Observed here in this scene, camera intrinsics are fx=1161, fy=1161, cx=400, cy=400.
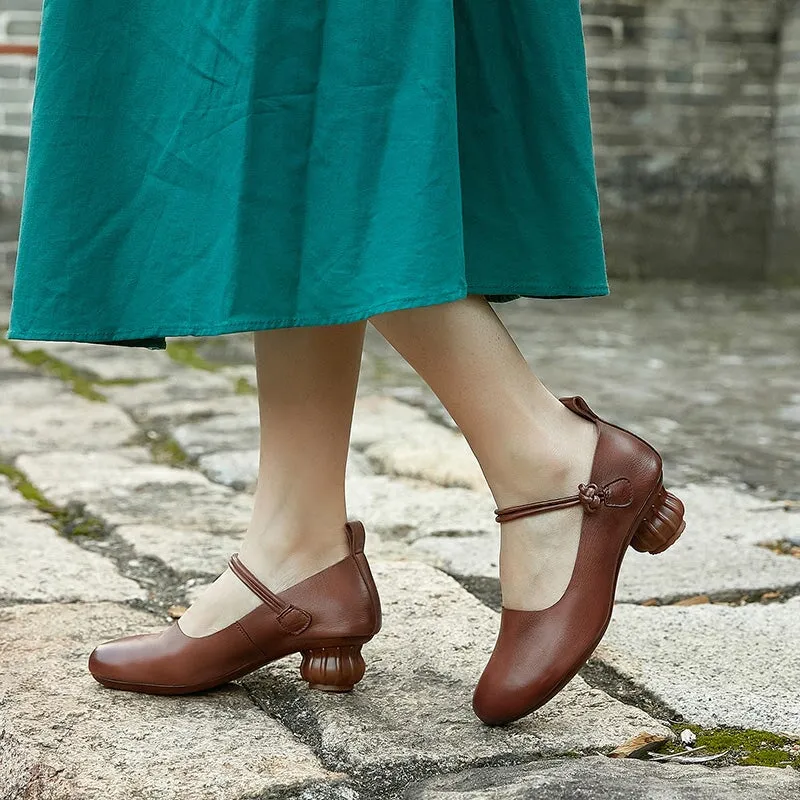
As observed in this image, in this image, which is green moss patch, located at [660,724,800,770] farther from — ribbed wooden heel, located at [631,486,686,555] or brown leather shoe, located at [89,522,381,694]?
brown leather shoe, located at [89,522,381,694]

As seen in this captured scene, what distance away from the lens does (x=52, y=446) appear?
8.30 feet

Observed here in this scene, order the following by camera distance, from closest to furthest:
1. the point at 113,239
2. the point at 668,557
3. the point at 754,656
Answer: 1. the point at 113,239
2. the point at 754,656
3. the point at 668,557

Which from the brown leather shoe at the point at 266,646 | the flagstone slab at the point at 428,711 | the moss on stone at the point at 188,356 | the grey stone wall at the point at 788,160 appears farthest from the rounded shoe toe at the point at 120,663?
the grey stone wall at the point at 788,160

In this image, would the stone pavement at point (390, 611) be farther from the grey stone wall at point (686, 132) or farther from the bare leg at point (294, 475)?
the grey stone wall at point (686, 132)

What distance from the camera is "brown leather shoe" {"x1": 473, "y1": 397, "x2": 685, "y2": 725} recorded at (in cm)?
106

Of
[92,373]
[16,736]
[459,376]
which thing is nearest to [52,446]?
[92,373]

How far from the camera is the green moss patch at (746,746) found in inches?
41.8

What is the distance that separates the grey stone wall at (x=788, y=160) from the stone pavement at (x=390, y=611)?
367 centimetres

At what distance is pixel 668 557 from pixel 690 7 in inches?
219

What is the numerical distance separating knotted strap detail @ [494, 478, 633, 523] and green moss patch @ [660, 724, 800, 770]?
0.24 m

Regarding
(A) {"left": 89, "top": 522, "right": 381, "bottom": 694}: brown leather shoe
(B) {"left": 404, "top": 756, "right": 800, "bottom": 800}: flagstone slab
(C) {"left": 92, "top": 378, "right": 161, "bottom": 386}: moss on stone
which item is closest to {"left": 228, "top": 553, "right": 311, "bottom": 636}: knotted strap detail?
(A) {"left": 89, "top": 522, "right": 381, "bottom": 694}: brown leather shoe

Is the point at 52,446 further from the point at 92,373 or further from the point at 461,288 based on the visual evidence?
the point at 461,288

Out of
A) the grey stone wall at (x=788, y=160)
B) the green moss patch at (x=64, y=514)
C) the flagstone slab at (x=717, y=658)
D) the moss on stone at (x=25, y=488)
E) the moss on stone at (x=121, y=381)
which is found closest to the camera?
the flagstone slab at (x=717, y=658)

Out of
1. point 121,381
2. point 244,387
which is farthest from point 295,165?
point 121,381
